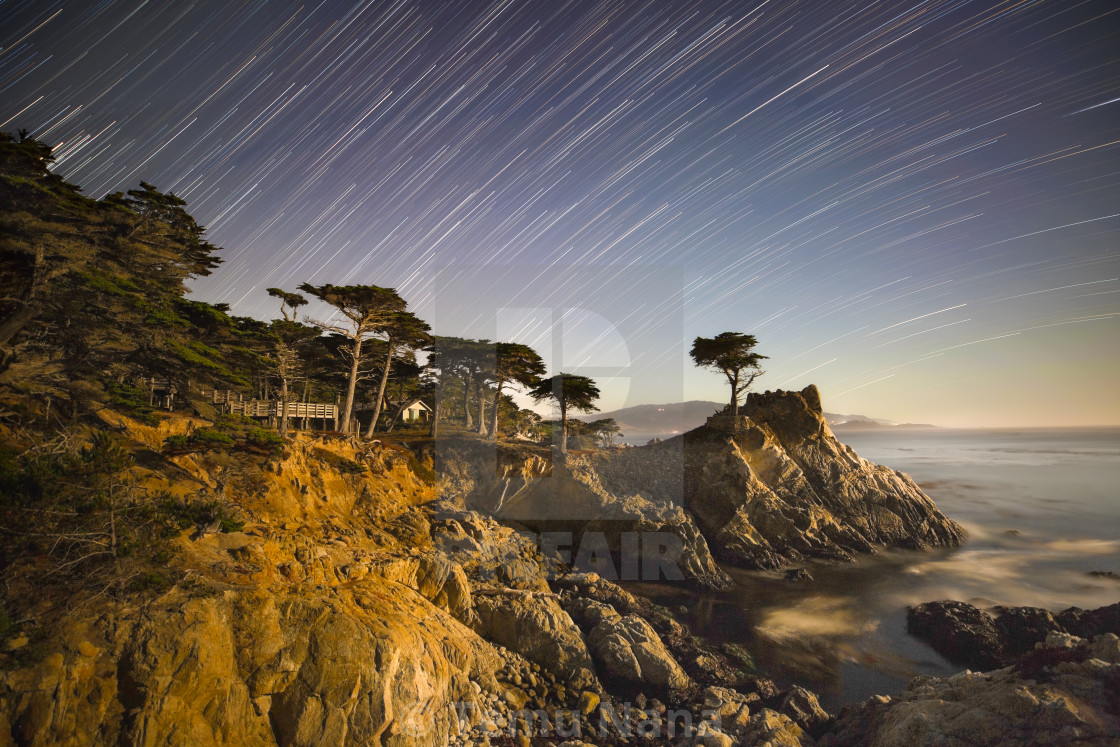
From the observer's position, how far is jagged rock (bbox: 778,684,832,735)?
417 inches

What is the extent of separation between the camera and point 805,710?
36.2ft

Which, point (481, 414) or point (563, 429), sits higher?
point (481, 414)

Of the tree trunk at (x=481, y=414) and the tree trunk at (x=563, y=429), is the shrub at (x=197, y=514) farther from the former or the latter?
the tree trunk at (x=563, y=429)

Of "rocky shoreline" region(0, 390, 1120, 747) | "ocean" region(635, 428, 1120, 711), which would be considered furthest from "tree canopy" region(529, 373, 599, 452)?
"ocean" region(635, 428, 1120, 711)

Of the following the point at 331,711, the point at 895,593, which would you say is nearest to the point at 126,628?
the point at 331,711

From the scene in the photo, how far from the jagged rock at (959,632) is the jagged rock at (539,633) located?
1457 cm

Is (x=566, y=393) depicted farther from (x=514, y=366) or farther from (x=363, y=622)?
(x=363, y=622)

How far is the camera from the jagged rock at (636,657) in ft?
39.0

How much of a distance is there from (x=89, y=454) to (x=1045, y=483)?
85.0 meters

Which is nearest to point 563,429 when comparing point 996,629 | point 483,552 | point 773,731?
point 483,552

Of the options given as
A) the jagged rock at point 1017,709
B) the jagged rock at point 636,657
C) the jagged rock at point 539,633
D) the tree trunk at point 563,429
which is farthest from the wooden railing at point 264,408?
the jagged rock at point 1017,709

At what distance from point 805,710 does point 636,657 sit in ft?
15.5

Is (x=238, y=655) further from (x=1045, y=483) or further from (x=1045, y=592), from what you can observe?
(x=1045, y=483)

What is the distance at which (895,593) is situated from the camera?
20.0m
